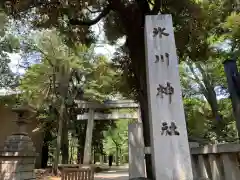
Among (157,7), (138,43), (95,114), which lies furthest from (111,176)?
(157,7)

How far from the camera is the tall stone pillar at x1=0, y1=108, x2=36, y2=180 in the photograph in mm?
6355

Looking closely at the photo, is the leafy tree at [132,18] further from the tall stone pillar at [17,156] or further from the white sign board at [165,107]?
the tall stone pillar at [17,156]

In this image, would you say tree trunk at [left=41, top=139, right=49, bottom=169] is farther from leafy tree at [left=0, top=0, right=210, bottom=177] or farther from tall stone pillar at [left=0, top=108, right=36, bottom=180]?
leafy tree at [left=0, top=0, right=210, bottom=177]

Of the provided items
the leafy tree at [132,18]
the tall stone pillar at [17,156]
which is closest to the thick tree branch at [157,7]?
the leafy tree at [132,18]

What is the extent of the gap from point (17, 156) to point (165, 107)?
4.40 m

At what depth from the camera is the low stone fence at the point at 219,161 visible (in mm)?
2558

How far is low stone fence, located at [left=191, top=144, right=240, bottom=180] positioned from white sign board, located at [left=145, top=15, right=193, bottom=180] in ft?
1.15

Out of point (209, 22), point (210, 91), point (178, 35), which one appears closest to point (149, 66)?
point (178, 35)

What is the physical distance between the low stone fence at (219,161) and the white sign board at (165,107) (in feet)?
1.15

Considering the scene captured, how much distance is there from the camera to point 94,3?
20.2 feet

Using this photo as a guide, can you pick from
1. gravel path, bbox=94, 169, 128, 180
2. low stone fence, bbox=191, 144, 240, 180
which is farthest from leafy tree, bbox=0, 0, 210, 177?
gravel path, bbox=94, 169, 128, 180

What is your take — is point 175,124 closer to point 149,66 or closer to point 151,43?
point 149,66

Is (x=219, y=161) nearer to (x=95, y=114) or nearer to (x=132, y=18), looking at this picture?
(x=132, y=18)

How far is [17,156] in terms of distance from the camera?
20.9 ft
